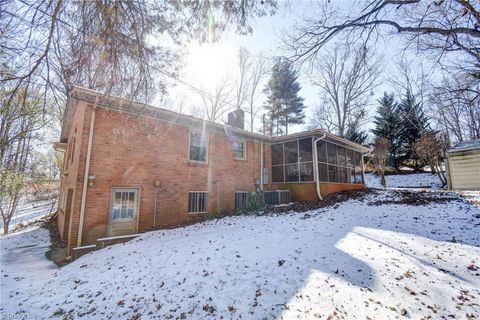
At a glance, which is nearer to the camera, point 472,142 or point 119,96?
point 119,96

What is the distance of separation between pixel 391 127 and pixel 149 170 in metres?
26.6

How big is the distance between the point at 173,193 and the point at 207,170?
193 centimetres

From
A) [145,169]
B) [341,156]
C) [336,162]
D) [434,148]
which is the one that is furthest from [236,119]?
[434,148]

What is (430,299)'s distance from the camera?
3477mm

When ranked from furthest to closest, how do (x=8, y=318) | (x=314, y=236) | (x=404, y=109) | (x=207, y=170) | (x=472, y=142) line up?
1. (x=404, y=109)
2. (x=472, y=142)
3. (x=207, y=170)
4. (x=314, y=236)
5. (x=8, y=318)

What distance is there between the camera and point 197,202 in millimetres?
9656

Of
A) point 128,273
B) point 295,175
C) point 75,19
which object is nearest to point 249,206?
point 295,175

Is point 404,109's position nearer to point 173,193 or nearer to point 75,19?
point 173,193

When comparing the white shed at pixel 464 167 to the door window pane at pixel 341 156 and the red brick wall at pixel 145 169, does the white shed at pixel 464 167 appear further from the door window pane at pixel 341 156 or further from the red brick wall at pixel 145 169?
the red brick wall at pixel 145 169

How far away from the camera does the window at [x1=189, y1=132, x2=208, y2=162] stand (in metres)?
9.83

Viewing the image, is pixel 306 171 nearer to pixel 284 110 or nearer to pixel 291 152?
pixel 291 152

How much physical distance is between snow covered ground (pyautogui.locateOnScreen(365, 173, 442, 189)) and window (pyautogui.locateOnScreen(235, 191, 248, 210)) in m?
15.5

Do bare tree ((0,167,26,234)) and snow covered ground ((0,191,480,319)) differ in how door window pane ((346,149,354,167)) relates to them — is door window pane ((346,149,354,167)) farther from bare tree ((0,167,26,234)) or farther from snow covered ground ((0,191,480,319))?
bare tree ((0,167,26,234))

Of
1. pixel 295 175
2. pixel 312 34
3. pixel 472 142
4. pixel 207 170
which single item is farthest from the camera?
pixel 472 142
